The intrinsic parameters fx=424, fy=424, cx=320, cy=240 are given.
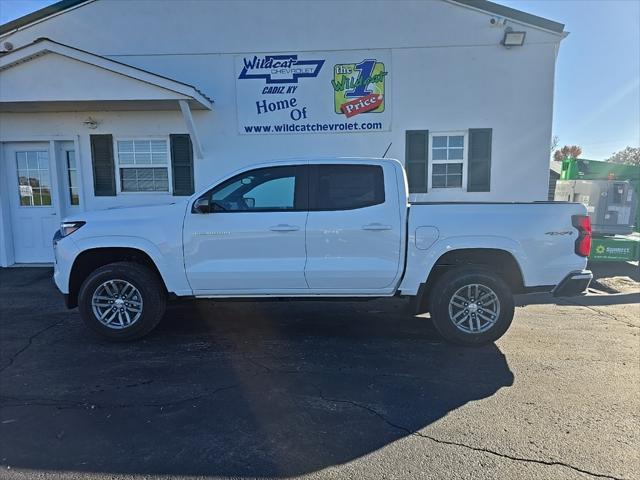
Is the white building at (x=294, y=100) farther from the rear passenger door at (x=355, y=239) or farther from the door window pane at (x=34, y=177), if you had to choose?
the rear passenger door at (x=355, y=239)

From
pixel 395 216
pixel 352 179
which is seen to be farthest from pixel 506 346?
pixel 352 179

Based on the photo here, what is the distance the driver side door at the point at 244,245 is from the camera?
449 cm

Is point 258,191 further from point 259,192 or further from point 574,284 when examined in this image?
point 574,284

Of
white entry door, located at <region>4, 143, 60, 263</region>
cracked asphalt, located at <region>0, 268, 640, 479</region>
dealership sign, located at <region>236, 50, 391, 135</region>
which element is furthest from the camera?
white entry door, located at <region>4, 143, 60, 263</region>

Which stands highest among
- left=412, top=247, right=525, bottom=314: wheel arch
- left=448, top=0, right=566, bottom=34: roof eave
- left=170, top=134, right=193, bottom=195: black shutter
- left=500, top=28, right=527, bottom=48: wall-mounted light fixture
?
left=448, top=0, right=566, bottom=34: roof eave

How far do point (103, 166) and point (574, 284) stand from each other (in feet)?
28.6

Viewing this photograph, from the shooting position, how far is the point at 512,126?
8.52 meters

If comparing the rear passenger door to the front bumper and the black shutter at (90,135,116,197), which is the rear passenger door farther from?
the black shutter at (90,135,116,197)

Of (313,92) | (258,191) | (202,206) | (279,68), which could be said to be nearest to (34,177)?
(279,68)

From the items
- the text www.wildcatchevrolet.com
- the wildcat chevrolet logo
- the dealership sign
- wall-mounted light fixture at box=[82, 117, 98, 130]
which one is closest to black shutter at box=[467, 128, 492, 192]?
the dealership sign

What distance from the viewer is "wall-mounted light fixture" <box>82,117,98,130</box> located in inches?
344

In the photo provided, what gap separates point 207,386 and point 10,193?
8117mm

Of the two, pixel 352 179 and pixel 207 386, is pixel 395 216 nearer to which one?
pixel 352 179

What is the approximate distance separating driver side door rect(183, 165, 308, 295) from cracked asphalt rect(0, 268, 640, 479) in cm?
68
